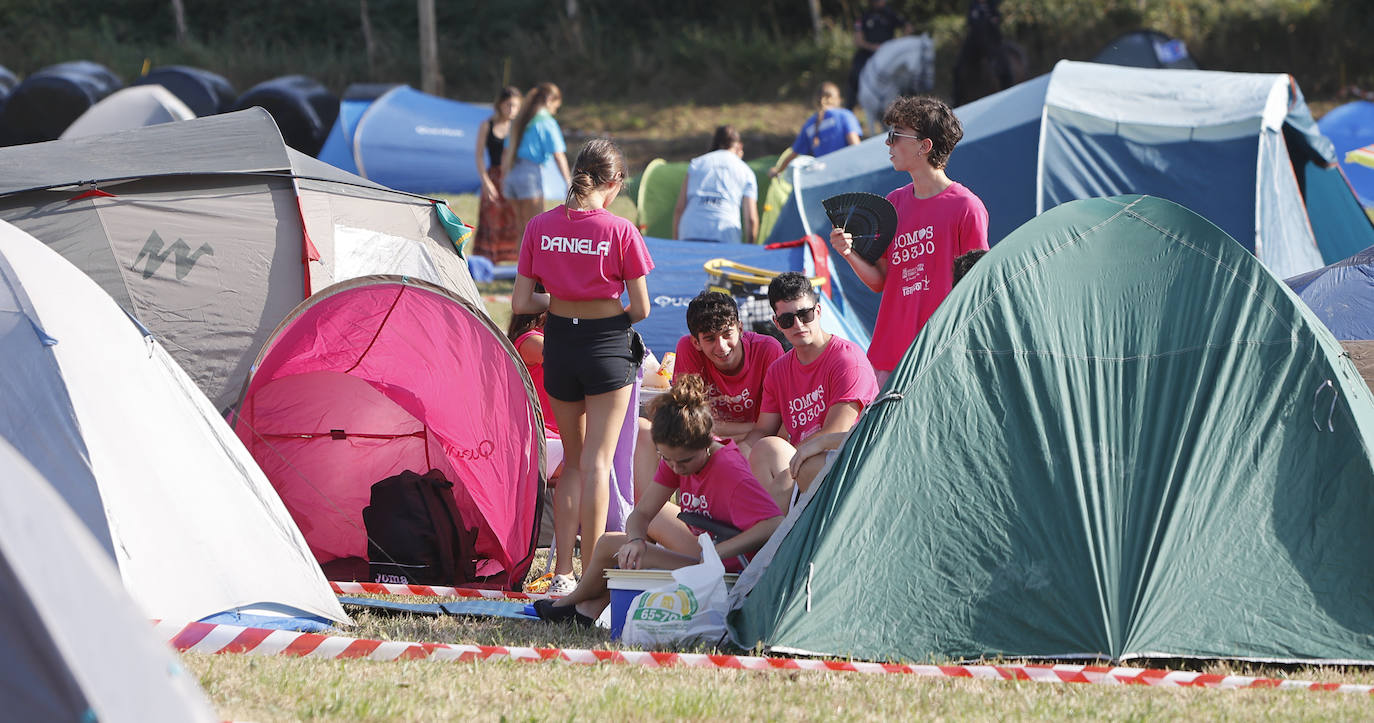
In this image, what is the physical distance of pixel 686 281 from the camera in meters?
7.91

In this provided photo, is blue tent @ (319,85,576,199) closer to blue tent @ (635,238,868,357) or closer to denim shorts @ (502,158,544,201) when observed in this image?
denim shorts @ (502,158,544,201)

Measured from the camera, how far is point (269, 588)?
4.12m

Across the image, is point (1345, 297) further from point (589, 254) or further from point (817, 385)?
point (589, 254)

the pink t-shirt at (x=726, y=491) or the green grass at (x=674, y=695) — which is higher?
the pink t-shirt at (x=726, y=491)

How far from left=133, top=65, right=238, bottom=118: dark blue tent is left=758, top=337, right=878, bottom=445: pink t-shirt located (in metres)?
14.2

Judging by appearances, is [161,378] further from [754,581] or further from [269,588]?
[754,581]

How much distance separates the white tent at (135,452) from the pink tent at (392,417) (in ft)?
3.78

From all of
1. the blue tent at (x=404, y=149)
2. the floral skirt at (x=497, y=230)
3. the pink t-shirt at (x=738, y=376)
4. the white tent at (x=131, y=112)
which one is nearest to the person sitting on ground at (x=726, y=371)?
the pink t-shirt at (x=738, y=376)

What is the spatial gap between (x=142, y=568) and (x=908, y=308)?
279cm

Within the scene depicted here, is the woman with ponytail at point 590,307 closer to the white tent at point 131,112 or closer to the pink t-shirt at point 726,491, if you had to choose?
the pink t-shirt at point 726,491

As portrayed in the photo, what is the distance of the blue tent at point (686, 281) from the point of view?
25.3ft

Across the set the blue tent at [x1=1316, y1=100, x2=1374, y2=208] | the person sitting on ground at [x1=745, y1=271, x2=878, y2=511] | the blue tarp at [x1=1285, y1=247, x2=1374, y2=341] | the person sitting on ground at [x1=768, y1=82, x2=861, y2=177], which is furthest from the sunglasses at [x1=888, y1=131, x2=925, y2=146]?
the blue tent at [x1=1316, y1=100, x2=1374, y2=208]

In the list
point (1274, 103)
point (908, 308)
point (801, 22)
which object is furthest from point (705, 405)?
point (801, 22)

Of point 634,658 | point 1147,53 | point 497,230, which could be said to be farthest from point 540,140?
point 1147,53
